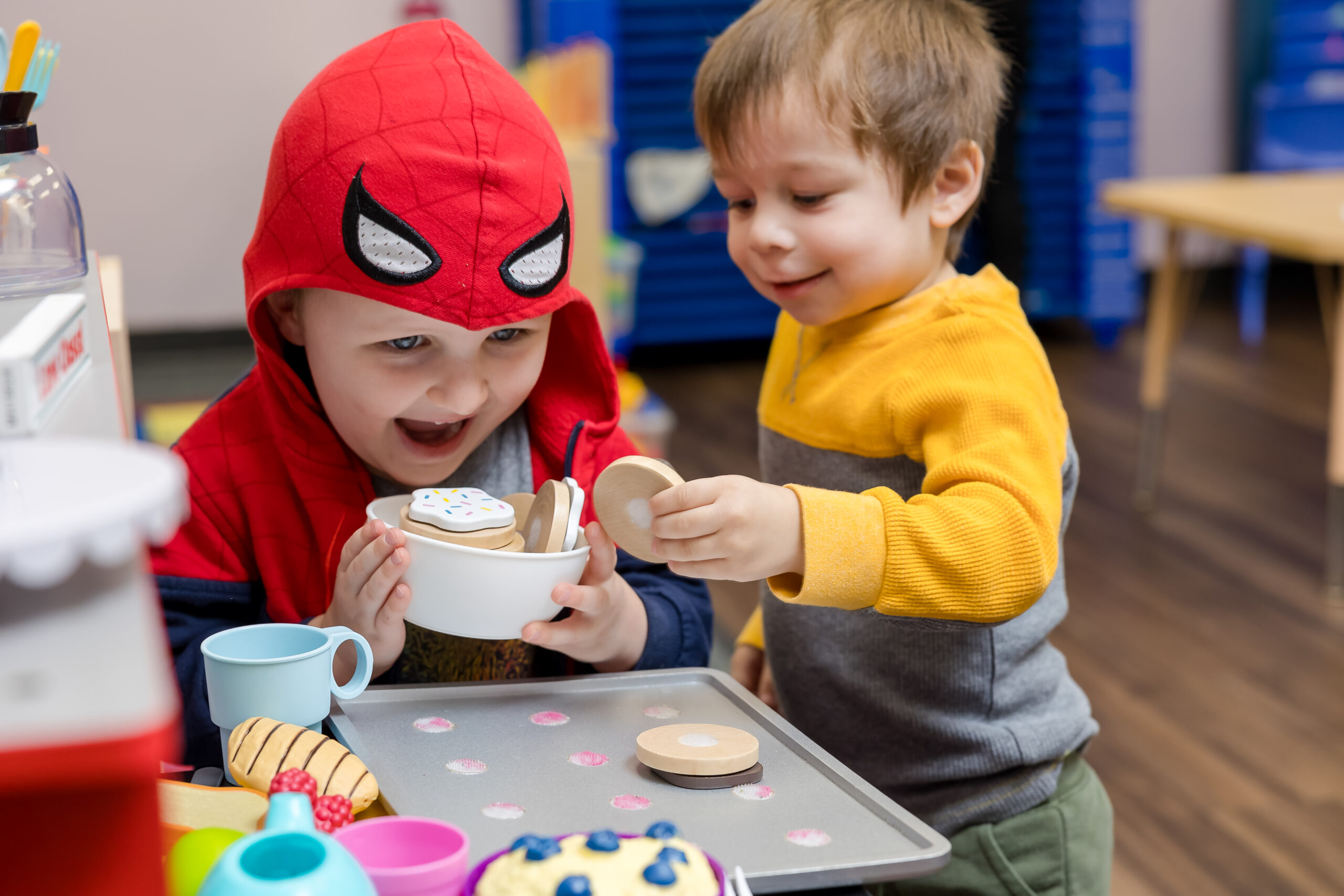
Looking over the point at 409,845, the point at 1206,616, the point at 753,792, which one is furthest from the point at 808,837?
the point at 1206,616

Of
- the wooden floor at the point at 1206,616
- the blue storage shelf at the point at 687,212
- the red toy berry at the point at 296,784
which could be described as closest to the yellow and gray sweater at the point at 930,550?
the red toy berry at the point at 296,784

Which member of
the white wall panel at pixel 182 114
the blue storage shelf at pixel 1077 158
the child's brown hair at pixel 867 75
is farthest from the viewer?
the blue storage shelf at pixel 1077 158

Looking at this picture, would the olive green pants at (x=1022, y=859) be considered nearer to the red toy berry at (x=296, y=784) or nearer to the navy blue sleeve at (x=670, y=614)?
the navy blue sleeve at (x=670, y=614)

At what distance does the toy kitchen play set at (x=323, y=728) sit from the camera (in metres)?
0.38

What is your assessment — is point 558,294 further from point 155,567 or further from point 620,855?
point 620,855

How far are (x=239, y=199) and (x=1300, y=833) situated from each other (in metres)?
3.81

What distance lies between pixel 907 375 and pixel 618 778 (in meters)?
0.39

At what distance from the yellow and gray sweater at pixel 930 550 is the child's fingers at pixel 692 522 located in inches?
2.7

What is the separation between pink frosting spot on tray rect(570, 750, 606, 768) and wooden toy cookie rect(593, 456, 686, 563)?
124 mm

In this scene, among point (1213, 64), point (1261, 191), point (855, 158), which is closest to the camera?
point (855, 158)

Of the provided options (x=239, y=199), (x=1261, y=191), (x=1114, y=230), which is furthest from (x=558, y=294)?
(x=1114, y=230)

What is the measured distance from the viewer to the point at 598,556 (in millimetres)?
824

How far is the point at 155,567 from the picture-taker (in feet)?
2.89

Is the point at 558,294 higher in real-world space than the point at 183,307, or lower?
higher
